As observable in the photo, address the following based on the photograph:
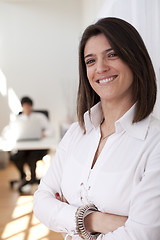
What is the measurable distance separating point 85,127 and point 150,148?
0.42 metres

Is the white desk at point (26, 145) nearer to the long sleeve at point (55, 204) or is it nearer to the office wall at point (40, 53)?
the long sleeve at point (55, 204)

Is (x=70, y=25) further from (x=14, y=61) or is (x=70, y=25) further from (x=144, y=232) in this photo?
(x=144, y=232)

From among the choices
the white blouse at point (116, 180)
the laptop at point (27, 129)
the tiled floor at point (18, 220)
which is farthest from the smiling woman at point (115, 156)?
the laptop at point (27, 129)

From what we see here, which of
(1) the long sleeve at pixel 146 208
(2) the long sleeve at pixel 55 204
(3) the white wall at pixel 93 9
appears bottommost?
(2) the long sleeve at pixel 55 204

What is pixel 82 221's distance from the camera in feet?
3.61

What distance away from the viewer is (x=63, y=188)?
1.31m

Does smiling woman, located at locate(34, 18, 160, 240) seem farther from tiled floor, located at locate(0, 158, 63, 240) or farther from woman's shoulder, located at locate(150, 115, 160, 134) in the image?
tiled floor, located at locate(0, 158, 63, 240)

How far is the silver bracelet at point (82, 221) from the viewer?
3.61 ft

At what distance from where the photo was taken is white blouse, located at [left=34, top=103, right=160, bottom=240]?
961mm

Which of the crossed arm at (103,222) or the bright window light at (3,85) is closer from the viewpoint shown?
the crossed arm at (103,222)

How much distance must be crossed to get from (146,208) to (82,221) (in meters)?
0.27

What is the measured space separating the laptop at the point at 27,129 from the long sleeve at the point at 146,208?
3014 mm

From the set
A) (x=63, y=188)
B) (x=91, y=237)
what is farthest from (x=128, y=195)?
(x=63, y=188)

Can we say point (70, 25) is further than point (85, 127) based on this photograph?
Yes
